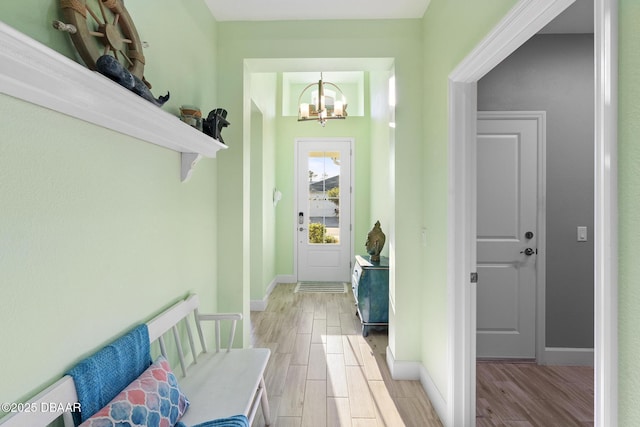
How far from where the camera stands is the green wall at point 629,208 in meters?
0.81

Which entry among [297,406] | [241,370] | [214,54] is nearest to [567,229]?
[297,406]

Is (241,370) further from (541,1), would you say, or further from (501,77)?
(501,77)

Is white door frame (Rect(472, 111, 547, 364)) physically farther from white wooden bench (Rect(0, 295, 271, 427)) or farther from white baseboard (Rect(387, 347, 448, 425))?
white wooden bench (Rect(0, 295, 271, 427))

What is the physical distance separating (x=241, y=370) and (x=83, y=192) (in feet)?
3.83

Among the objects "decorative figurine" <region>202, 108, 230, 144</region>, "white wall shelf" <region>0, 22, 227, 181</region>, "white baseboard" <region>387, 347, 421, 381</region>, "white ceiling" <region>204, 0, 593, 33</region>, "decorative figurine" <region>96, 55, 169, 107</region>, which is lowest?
"white baseboard" <region>387, 347, 421, 381</region>

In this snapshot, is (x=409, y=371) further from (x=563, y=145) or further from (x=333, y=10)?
(x=333, y=10)

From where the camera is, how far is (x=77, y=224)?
1104 mm

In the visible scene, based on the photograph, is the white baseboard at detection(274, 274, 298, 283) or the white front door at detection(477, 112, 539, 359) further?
the white baseboard at detection(274, 274, 298, 283)

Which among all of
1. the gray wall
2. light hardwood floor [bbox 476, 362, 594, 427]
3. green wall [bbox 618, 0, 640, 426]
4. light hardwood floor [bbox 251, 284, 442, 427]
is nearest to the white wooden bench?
light hardwood floor [bbox 251, 284, 442, 427]

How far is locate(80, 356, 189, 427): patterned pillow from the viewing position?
1.07 m

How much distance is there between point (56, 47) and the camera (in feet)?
3.31

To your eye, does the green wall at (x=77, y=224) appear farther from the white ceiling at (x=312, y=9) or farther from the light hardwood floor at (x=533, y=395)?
the light hardwood floor at (x=533, y=395)

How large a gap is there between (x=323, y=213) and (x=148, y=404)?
174 inches

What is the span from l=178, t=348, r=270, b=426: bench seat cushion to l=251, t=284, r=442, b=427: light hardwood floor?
1.52ft
